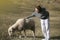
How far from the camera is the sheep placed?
8.52ft

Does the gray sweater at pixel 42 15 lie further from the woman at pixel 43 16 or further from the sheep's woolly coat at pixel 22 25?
the sheep's woolly coat at pixel 22 25

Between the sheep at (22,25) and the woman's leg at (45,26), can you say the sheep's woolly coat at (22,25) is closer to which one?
the sheep at (22,25)

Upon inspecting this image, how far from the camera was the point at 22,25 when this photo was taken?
2.62 metres

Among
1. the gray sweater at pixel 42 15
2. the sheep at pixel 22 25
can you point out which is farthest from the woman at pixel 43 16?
the sheep at pixel 22 25

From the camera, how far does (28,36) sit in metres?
2.62

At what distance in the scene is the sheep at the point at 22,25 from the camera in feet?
8.52

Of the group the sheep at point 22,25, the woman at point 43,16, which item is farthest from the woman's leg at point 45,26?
the sheep at point 22,25

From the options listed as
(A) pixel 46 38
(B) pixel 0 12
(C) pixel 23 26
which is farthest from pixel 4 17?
(A) pixel 46 38

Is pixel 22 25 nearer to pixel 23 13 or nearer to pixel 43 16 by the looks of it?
pixel 23 13

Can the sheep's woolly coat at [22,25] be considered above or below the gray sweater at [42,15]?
below

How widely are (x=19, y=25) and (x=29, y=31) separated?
171 mm

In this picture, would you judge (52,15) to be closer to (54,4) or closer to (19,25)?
(54,4)

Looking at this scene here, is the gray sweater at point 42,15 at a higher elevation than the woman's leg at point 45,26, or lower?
higher

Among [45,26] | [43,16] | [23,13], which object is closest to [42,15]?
[43,16]
